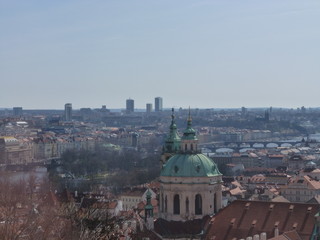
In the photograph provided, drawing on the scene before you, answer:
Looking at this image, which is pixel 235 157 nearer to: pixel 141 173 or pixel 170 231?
pixel 141 173

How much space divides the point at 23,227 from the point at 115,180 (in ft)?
164

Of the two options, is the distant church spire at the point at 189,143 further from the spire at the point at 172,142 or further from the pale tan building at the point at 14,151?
the pale tan building at the point at 14,151

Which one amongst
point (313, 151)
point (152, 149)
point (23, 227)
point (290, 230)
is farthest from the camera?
point (152, 149)

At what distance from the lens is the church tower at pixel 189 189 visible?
122 feet

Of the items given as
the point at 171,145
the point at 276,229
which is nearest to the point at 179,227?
Answer: the point at 276,229

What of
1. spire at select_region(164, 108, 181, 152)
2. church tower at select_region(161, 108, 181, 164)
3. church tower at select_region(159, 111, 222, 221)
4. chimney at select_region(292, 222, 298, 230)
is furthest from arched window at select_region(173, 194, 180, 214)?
spire at select_region(164, 108, 181, 152)

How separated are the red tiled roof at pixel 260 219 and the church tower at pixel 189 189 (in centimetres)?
268

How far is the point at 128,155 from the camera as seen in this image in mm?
102875

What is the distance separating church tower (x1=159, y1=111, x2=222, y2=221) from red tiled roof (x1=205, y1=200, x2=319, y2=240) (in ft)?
8.81

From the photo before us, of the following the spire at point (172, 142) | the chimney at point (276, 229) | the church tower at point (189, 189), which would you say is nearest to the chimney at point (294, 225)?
the chimney at point (276, 229)

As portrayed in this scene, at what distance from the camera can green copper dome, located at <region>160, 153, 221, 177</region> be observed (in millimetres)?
37791

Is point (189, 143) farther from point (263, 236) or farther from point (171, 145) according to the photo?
point (263, 236)

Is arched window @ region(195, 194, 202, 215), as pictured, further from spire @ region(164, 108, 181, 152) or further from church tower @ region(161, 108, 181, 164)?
spire @ region(164, 108, 181, 152)

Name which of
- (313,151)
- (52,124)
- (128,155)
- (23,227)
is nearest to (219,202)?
(23,227)
